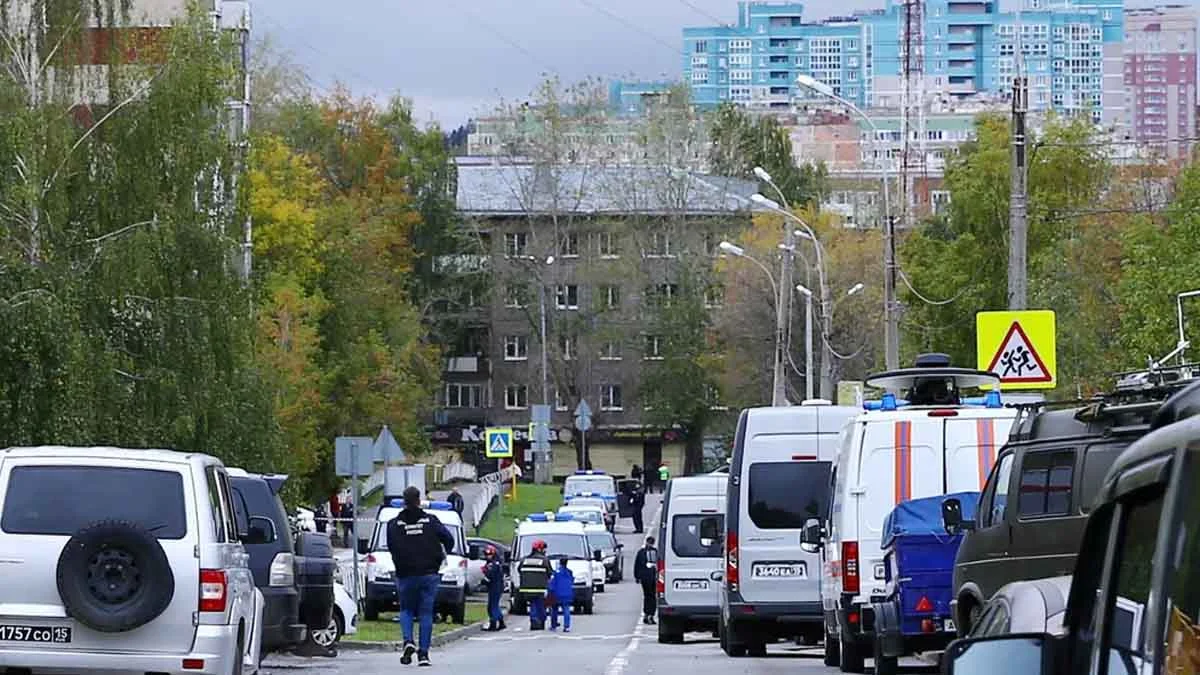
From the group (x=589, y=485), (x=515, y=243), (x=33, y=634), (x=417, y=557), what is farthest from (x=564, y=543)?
(x=515, y=243)

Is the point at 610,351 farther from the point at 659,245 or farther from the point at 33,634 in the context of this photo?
the point at 33,634

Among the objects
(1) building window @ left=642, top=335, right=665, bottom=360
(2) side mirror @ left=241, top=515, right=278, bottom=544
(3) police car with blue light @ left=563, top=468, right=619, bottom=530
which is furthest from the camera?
(1) building window @ left=642, top=335, right=665, bottom=360

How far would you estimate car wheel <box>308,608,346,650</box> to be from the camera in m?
23.6

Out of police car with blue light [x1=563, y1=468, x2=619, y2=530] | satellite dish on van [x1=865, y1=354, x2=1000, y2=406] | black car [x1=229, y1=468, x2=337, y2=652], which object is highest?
satellite dish on van [x1=865, y1=354, x2=1000, y2=406]

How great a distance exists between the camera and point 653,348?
106438mm

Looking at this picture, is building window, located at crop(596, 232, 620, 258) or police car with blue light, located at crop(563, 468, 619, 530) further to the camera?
building window, located at crop(596, 232, 620, 258)

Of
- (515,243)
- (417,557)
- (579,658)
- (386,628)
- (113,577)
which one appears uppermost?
(515,243)

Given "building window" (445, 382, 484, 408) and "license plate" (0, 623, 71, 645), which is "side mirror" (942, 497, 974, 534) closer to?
"license plate" (0, 623, 71, 645)

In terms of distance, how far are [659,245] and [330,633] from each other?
7996cm

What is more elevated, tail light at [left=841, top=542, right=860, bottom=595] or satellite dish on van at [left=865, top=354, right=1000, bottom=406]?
satellite dish on van at [left=865, top=354, right=1000, bottom=406]

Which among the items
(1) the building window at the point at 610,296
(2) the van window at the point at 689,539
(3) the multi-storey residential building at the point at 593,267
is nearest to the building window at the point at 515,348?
(3) the multi-storey residential building at the point at 593,267

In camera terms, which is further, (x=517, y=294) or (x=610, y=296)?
(x=517, y=294)

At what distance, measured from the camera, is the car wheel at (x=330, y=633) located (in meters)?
23.6

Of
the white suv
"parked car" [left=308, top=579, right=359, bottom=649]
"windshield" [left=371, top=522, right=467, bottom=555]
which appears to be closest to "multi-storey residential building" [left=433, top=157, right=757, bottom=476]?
"windshield" [left=371, top=522, right=467, bottom=555]
